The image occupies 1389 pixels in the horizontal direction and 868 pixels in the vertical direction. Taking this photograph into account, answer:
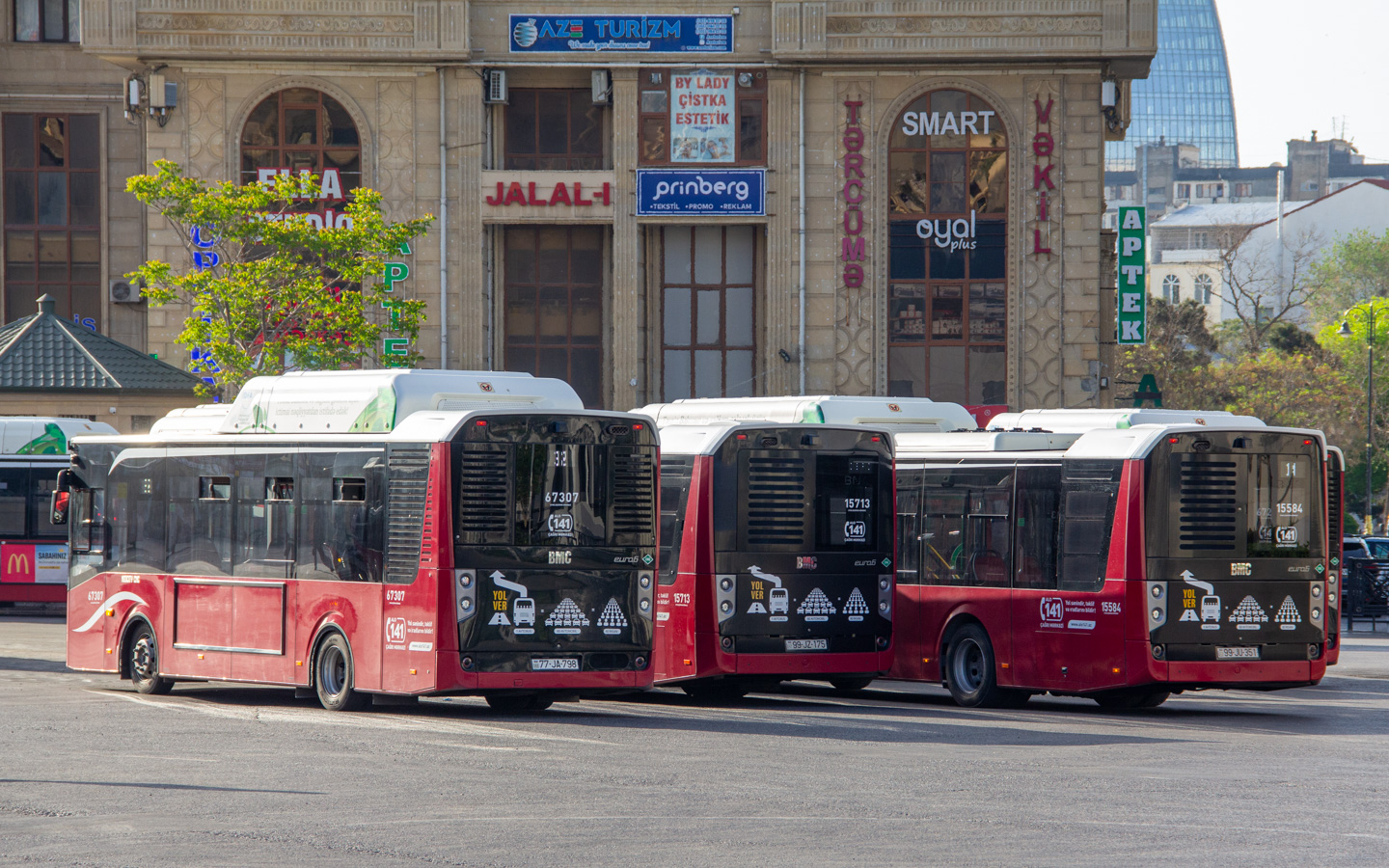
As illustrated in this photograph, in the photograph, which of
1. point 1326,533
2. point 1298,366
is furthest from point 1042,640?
point 1298,366

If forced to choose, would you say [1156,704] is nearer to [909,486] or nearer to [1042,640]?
[1042,640]

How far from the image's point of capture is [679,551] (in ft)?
59.7

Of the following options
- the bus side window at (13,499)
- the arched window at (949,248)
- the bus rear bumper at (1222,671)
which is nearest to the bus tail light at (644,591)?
the bus rear bumper at (1222,671)

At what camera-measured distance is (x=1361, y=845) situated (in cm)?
934

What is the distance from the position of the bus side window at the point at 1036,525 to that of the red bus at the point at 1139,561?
0.01 m

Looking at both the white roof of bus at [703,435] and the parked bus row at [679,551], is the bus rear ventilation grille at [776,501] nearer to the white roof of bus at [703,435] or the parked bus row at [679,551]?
the parked bus row at [679,551]

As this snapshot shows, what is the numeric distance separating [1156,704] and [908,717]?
3.62 meters

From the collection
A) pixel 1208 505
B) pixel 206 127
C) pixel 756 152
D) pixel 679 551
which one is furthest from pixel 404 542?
pixel 206 127

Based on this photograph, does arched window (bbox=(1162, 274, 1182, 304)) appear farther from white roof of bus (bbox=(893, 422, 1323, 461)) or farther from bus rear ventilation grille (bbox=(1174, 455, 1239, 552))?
bus rear ventilation grille (bbox=(1174, 455, 1239, 552))

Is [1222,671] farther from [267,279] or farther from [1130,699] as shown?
[267,279]

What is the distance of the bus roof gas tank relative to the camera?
673 inches

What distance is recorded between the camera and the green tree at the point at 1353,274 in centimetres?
10912

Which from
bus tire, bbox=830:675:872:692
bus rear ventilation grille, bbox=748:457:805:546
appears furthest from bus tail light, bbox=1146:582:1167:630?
bus rear ventilation grille, bbox=748:457:805:546

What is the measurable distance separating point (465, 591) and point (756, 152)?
87.9 ft
